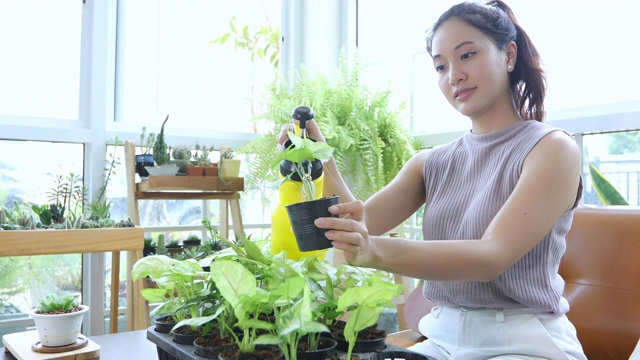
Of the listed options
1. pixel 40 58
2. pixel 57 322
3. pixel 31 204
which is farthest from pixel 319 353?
pixel 40 58

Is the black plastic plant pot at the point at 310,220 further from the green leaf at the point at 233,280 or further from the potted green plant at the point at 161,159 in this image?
the potted green plant at the point at 161,159

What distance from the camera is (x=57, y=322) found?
1.24 m

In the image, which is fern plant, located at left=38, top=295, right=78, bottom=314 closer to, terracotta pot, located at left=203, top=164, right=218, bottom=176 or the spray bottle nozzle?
the spray bottle nozzle

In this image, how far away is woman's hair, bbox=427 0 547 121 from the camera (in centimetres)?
127

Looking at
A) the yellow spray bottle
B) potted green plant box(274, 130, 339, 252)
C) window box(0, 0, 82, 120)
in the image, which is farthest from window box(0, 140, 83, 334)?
potted green plant box(274, 130, 339, 252)

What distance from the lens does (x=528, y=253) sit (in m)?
1.20

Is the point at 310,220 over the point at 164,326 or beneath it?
over

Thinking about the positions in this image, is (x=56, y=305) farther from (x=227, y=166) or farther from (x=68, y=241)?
(x=227, y=166)

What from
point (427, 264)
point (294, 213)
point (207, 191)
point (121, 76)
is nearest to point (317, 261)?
point (294, 213)

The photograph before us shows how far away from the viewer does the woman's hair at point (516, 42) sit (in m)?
1.27

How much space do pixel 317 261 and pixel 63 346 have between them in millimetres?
720

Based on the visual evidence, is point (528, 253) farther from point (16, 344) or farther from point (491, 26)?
point (16, 344)

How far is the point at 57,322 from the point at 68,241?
966 mm

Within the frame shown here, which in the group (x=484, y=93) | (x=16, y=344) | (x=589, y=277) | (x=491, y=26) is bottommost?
(x=16, y=344)
